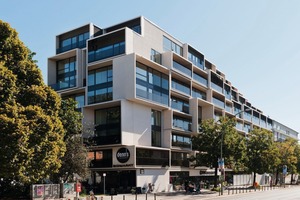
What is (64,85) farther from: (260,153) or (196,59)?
(260,153)

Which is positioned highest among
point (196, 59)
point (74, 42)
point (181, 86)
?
point (74, 42)

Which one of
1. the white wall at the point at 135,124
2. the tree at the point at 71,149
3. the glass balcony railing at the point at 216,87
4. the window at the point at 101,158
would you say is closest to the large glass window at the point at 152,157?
the white wall at the point at 135,124

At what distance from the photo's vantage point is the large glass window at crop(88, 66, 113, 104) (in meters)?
45.2

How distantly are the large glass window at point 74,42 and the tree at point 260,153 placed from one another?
31.8m

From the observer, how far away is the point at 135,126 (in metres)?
44.7

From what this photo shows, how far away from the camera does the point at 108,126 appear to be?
44.7 meters

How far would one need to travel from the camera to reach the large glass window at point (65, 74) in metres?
49.7

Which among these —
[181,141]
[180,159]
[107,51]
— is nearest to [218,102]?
[181,141]

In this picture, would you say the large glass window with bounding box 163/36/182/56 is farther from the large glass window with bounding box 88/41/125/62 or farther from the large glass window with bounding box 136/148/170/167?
Answer: the large glass window with bounding box 136/148/170/167

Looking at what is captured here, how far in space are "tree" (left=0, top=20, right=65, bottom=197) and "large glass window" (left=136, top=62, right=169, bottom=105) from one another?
16.0 metres

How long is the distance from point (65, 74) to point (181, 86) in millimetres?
17050

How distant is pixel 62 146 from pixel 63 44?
2674 cm

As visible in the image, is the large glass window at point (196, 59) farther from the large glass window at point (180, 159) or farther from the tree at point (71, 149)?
the tree at point (71, 149)

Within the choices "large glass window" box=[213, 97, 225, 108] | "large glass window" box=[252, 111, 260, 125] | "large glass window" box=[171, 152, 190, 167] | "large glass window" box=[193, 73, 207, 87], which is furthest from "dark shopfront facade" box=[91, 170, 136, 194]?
"large glass window" box=[252, 111, 260, 125]
